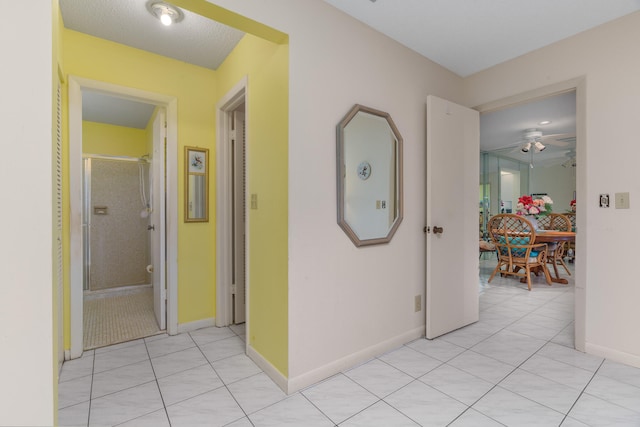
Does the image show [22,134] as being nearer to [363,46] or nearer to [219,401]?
[219,401]

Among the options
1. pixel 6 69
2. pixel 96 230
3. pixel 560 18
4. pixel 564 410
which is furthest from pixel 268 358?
pixel 96 230

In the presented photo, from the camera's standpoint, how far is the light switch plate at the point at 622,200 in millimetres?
1994

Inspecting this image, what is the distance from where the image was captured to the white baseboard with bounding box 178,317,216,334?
103 inches

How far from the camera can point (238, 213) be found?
2.82 meters

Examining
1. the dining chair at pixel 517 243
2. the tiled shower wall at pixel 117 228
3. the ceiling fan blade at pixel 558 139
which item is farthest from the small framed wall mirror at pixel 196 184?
the ceiling fan blade at pixel 558 139

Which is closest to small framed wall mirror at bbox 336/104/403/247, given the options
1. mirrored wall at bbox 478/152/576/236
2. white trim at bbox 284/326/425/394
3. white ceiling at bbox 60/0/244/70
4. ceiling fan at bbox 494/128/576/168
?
white trim at bbox 284/326/425/394

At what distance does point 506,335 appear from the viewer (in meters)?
2.50

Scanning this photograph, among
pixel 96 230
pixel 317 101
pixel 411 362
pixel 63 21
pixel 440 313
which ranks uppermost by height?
pixel 63 21

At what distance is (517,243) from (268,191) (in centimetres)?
359

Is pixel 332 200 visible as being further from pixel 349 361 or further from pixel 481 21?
pixel 481 21

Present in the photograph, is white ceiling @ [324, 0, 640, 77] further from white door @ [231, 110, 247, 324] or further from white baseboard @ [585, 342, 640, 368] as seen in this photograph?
→ white baseboard @ [585, 342, 640, 368]

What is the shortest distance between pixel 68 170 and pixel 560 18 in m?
3.61

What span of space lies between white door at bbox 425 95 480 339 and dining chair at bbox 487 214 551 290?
1.53m

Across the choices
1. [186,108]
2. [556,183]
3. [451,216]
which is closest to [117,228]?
[186,108]
